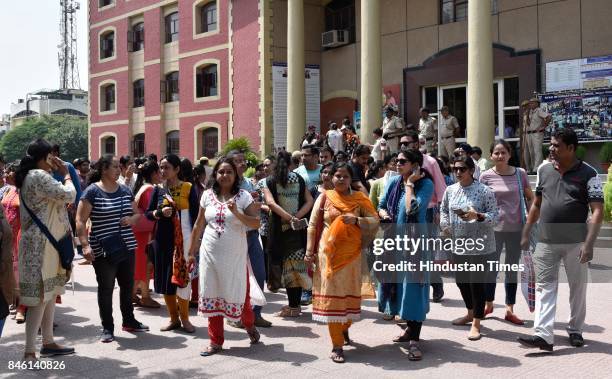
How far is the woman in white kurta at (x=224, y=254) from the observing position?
561 cm

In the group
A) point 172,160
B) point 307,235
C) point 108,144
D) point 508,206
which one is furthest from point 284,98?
point 307,235

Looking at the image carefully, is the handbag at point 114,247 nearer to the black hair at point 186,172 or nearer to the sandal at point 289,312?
the black hair at point 186,172

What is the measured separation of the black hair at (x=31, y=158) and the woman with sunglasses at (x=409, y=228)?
3.07 metres

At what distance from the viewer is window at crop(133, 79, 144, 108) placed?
30.0 meters

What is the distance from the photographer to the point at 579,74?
1636 centimetres

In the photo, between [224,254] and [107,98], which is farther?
[107,98]

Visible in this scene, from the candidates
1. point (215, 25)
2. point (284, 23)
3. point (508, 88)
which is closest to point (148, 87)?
point (215, 25)

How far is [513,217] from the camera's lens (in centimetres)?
653

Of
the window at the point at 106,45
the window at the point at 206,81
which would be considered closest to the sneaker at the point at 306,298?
the window at the point at 206,81

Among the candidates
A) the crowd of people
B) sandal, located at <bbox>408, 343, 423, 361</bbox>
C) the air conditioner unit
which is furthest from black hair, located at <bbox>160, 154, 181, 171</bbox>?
the air conditioner unit

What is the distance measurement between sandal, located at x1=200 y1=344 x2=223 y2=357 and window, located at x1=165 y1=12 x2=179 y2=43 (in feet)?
79.8

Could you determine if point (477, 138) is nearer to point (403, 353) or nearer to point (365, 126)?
point (365, 126)

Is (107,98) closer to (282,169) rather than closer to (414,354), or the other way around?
(282,169)

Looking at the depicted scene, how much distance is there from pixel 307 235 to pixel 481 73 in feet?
34.6
